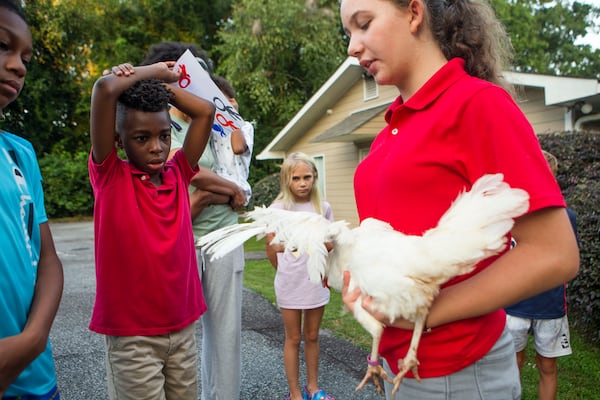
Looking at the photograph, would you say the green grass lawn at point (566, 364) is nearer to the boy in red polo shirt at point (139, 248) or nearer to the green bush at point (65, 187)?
the boy in red polo shirt at point (139, 248)

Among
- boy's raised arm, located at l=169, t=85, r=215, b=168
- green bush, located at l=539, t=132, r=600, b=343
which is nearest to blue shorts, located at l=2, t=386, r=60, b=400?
boy's raised arm, located at l=169, t=85, r=215, b=168

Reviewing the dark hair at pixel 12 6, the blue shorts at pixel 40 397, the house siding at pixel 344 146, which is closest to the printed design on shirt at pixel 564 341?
the blue shorts at pixel 40 397

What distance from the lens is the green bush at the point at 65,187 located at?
2327 centimetres

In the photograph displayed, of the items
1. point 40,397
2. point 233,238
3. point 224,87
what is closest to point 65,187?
point 224,87

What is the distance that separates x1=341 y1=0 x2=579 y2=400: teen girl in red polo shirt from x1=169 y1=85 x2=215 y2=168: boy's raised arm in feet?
3.91

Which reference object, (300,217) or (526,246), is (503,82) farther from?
(300,217)

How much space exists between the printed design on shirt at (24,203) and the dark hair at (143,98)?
2.06ft

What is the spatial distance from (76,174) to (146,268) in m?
24.2

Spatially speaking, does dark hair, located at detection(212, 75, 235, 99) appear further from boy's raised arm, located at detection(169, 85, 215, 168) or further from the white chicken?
the white chicken

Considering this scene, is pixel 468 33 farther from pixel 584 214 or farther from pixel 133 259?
pixel 584 214

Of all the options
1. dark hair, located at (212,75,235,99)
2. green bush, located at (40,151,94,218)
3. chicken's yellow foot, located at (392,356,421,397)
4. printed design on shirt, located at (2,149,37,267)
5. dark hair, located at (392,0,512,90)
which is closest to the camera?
chicken's yellow foot, located at (392,356,421,397)

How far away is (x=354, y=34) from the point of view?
4.87 feet

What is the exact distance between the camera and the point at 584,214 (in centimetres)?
500

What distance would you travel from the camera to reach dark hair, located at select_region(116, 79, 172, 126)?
2.21 metres
